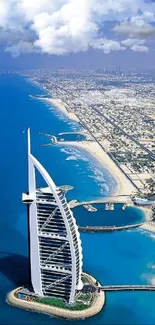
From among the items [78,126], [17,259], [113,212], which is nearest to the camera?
[17,259]

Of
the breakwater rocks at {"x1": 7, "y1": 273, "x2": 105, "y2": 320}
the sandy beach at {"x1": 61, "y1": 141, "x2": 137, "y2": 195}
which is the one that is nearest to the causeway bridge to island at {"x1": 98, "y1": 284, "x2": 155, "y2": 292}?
the breakwater rocks at {"x1": 7, "y1": 273, "x2": 105, "y2": 320}

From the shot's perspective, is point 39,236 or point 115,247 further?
point 115,247

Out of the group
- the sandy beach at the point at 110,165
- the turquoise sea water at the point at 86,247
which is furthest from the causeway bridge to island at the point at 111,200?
the turquoise sea water at the point at 86,247

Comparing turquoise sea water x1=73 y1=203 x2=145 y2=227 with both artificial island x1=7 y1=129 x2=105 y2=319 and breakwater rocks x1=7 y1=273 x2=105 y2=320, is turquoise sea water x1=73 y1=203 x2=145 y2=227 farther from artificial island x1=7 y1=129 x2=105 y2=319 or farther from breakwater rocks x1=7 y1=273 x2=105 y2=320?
breakwater rocks x1=7 y1=273 x2=105 y2=320

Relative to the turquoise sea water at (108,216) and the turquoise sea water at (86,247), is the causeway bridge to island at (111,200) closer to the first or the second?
the turquoise sea water at (108,216)

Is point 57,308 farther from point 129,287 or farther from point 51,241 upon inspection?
point 129,287

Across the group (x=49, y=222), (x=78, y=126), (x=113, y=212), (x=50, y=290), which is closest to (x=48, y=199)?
(x=49, y=222)

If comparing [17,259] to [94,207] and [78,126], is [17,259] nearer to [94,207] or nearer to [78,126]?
[94,207]
